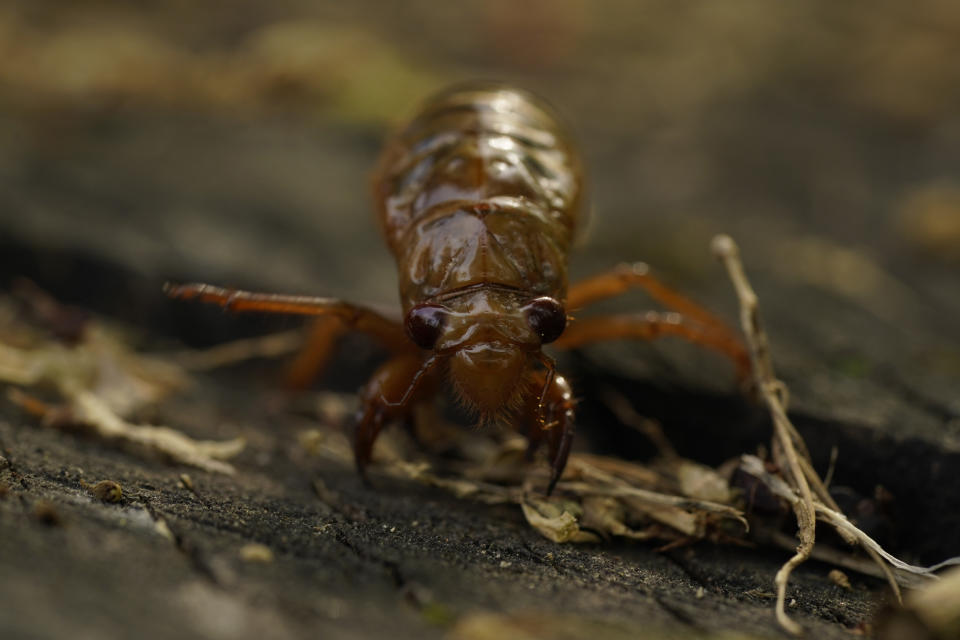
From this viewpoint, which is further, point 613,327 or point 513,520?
point 613,327

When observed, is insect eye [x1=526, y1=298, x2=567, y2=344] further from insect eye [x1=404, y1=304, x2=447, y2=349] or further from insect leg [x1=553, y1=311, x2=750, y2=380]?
insect leg [x1=553, y1=311, x2=750, y2=380]

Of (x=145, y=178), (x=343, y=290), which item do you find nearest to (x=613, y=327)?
(x=343, y=290)

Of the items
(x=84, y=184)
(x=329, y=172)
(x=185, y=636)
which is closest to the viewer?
(x=185, y=636)

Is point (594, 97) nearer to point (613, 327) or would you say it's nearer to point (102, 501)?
point (613, 327)

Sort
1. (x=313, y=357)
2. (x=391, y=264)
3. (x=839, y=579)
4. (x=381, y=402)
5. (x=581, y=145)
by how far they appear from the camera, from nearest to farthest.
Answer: (x=839, y=579)
(x=381, y=402)
(x=313, y=357)
(x=391, y=264)
(x=581, y=145)

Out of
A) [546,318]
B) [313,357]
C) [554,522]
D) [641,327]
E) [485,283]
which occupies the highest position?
[641,327]

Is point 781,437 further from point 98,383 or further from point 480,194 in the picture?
point 98,383

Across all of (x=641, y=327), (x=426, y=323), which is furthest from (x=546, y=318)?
(x=641, y=327)

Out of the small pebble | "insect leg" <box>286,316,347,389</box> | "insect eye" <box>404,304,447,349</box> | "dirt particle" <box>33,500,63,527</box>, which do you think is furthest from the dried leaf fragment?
"insect leg" <box>286,316,347,389</box>
